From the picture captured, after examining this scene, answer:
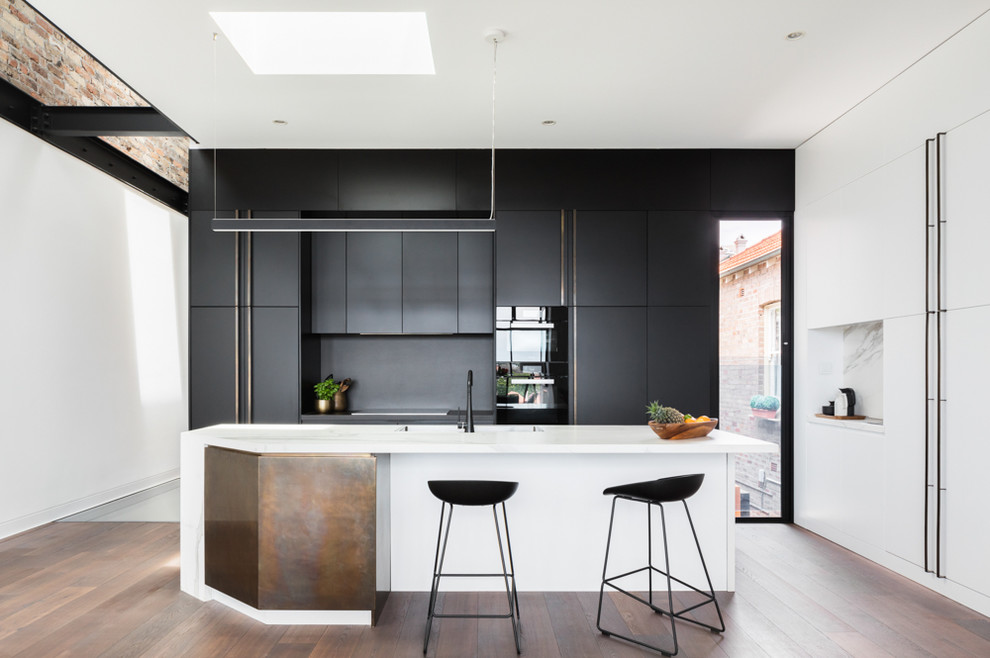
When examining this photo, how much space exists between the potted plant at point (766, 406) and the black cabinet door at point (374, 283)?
296 centimetres

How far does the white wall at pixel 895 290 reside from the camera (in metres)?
3.29

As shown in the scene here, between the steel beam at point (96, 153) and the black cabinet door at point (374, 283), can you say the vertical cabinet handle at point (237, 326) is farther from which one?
the steel beam at point (96, 153)

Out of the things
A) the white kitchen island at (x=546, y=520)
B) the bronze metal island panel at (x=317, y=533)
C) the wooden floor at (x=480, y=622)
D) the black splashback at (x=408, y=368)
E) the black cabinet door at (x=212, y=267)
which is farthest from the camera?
the black splashback at (x=408, y=368)

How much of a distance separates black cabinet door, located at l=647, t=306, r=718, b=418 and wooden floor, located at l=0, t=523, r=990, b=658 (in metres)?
1.47

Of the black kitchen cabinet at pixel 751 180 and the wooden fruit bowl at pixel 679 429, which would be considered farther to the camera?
the black kitchen cabinet at pixel 751 180

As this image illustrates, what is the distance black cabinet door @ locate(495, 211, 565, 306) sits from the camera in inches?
203

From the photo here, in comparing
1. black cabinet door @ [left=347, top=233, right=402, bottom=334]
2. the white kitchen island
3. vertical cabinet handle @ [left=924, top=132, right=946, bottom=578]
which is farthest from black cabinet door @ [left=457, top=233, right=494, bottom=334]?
vertical cabinet handle @ [left=924, top=132, right=946, bottom=578]

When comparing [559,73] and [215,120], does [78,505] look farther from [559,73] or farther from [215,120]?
[559,73]

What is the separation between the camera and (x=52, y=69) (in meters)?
4.90

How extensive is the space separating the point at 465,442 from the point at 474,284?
8.30ft

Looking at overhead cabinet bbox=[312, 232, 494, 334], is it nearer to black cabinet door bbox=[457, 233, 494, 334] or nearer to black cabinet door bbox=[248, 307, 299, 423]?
black cabinet door bbox=[457, 233, 494, 334]

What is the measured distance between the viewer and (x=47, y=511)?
190 inches

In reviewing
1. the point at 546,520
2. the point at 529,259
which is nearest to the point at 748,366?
the point at 529,259

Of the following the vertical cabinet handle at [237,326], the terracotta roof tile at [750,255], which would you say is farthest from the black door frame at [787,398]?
the vertical cabinet handle at [237,326]
